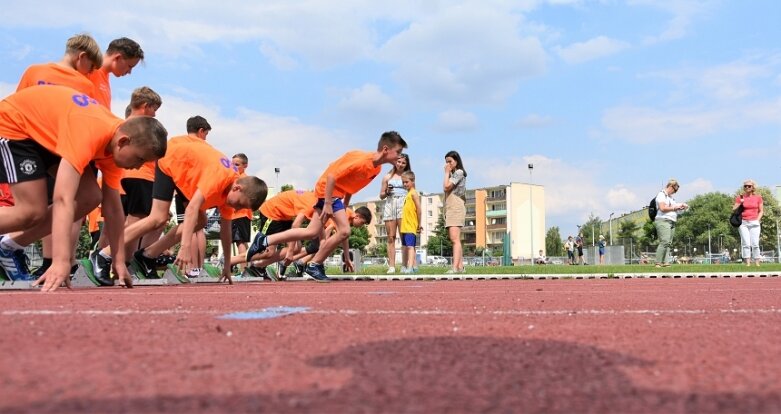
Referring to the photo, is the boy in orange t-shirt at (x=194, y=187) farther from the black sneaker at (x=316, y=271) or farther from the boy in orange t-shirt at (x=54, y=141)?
the boy in orange t-shirt at (x=54, y=141)

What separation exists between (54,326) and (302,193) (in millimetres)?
8042

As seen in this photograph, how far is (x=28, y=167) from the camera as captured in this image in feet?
15.3

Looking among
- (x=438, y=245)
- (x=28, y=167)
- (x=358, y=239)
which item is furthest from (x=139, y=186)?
(x=438, y=245)

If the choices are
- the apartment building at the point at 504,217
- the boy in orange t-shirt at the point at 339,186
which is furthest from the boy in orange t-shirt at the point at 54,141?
the apartment building at the point at 504,217

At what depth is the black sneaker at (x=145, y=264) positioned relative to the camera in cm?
710

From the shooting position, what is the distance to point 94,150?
14.6ft

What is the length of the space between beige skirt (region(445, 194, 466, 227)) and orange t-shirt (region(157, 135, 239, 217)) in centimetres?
430

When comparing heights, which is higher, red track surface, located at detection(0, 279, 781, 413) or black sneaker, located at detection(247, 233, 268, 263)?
black sneaker, located at detection(247, 233, 268, 263)

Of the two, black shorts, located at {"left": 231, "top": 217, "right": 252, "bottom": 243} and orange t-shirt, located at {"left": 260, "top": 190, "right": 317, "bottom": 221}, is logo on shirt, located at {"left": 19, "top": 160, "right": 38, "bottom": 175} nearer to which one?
orange t-shirt, located at {"left": 260, "top": 190, "right": 317, "bottom": 221}

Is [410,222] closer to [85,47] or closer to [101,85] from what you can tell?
[101,85]

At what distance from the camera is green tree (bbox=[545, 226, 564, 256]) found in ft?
413

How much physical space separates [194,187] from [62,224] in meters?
2.78

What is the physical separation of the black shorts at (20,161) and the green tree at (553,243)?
123 metres

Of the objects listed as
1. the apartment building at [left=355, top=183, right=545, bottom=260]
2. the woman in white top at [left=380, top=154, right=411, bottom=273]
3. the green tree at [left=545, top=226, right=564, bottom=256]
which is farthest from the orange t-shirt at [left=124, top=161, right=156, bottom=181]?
the green tree at [left=545, top=226, right=564, bottom=256]
